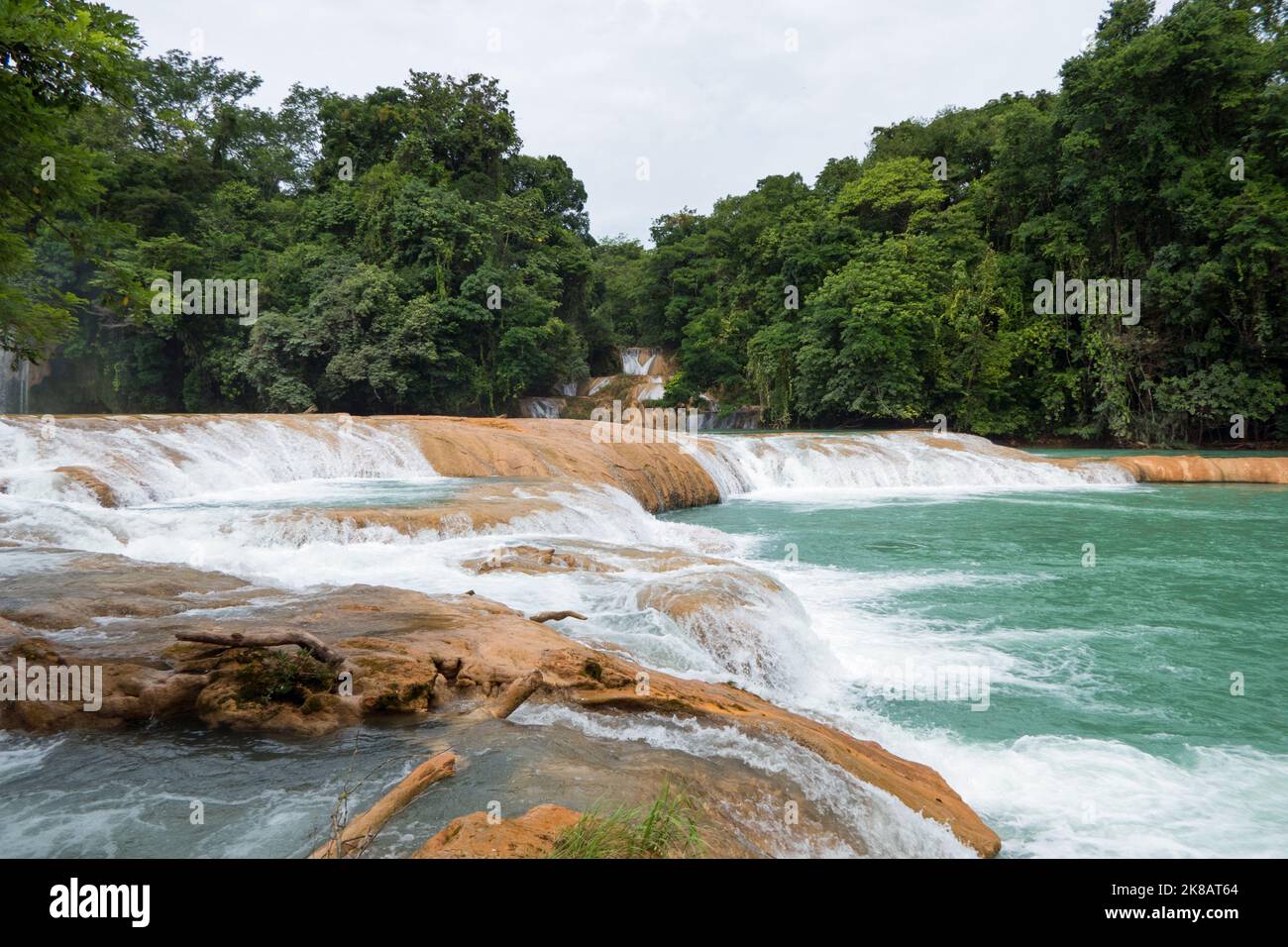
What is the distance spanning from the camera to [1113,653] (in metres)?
6.61

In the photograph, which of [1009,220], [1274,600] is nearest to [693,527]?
[1274,600]

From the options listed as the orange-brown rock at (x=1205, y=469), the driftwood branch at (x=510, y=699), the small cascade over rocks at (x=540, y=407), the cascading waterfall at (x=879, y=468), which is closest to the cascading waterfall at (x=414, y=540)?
the driftwood branch at (x=510, y=699)

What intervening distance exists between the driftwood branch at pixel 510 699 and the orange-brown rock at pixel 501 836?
1254mm

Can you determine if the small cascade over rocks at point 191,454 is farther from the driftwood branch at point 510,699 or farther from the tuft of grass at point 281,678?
the driftwood branch at point 510,699

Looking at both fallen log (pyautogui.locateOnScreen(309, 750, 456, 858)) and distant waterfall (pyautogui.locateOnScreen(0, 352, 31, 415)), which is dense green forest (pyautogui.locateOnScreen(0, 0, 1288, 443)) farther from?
fallen log (pyautogui.locateOnScreen(309, 750, 456, 858))

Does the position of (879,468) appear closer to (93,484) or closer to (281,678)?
(93,484)

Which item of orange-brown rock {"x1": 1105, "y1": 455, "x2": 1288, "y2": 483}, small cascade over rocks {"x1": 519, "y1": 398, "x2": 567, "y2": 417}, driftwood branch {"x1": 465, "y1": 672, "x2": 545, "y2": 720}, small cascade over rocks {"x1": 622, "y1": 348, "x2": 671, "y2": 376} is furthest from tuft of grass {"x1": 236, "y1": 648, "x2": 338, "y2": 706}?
small cascade over rocks {"x1": 622, "y1": 348, "x2": 671, "y2": 376}

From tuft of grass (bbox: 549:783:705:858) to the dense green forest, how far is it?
20.0 m

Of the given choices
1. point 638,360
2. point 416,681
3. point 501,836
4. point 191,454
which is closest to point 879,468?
point 191,454

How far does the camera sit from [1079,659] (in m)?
6.48

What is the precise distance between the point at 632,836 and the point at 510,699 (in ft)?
5.56

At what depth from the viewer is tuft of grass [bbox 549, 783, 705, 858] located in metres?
2.23

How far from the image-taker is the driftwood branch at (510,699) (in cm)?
383
